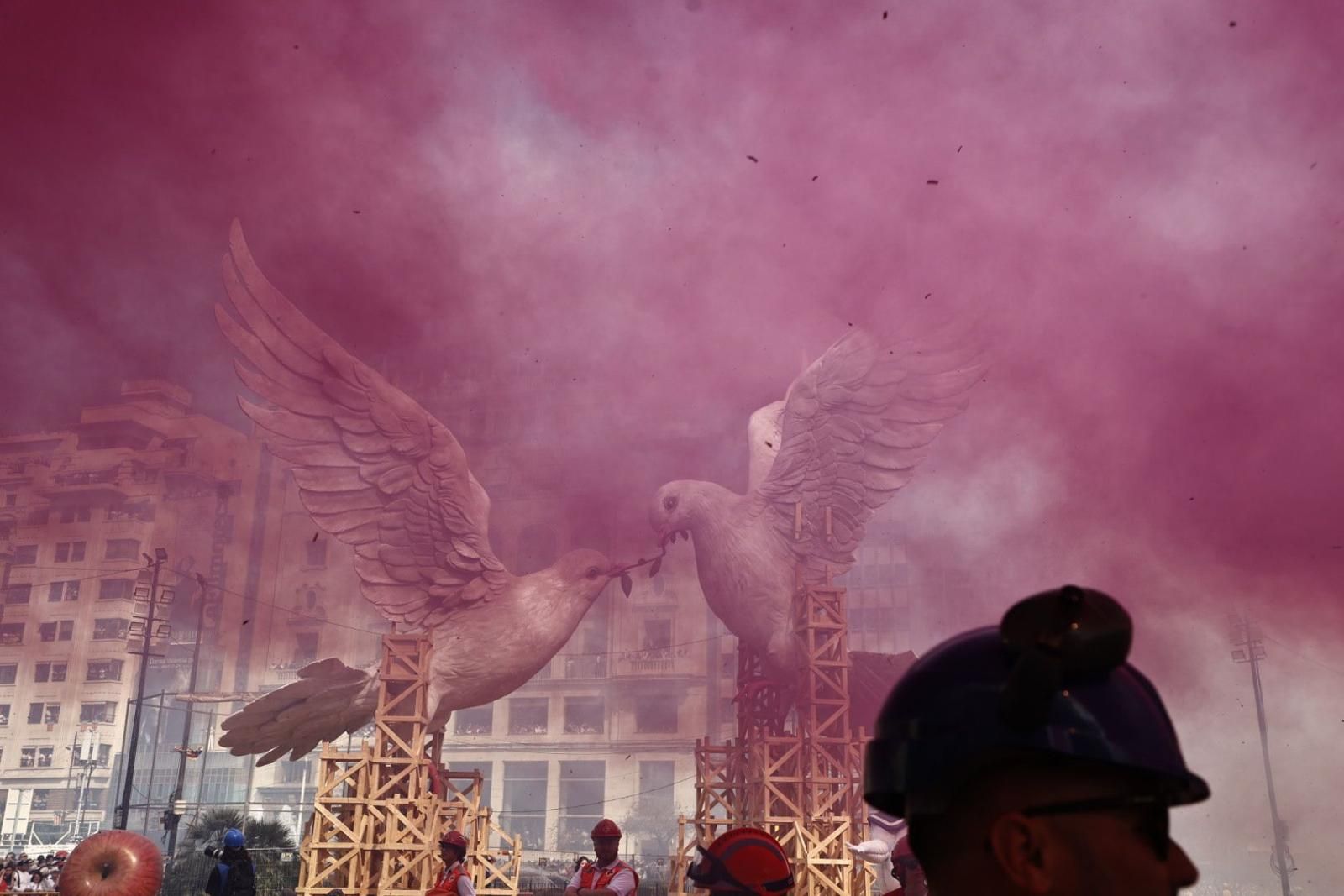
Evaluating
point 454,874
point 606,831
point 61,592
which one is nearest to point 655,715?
point 61,592

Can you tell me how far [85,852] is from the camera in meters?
5.78

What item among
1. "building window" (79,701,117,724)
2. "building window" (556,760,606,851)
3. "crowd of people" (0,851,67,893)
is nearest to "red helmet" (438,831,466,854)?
"crowd of people" (0,851,67,893)

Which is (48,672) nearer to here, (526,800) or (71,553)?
(71,553)

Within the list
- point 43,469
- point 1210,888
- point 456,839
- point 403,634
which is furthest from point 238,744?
point 1210,888

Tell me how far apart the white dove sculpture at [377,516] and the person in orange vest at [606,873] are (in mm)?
6609

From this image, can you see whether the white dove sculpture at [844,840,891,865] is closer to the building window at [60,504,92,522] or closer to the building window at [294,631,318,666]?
the building window at [294,631,318,666]

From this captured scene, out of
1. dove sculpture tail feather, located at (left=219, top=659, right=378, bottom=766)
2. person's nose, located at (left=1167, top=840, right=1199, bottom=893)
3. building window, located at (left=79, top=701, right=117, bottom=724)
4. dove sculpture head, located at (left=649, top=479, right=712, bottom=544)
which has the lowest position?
person's nose, located at (left=1167, top=840, right=1199, bottom=893)

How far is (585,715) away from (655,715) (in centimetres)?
137

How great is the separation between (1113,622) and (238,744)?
38.1ft

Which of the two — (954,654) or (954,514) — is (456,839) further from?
(954,514)

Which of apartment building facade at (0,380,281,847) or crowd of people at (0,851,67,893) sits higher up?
apartment building facade at (0,380,281,847)

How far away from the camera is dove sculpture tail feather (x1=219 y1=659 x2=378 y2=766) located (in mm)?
10977

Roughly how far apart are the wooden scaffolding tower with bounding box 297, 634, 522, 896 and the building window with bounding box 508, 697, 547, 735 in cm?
1062

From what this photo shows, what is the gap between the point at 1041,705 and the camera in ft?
2.25
